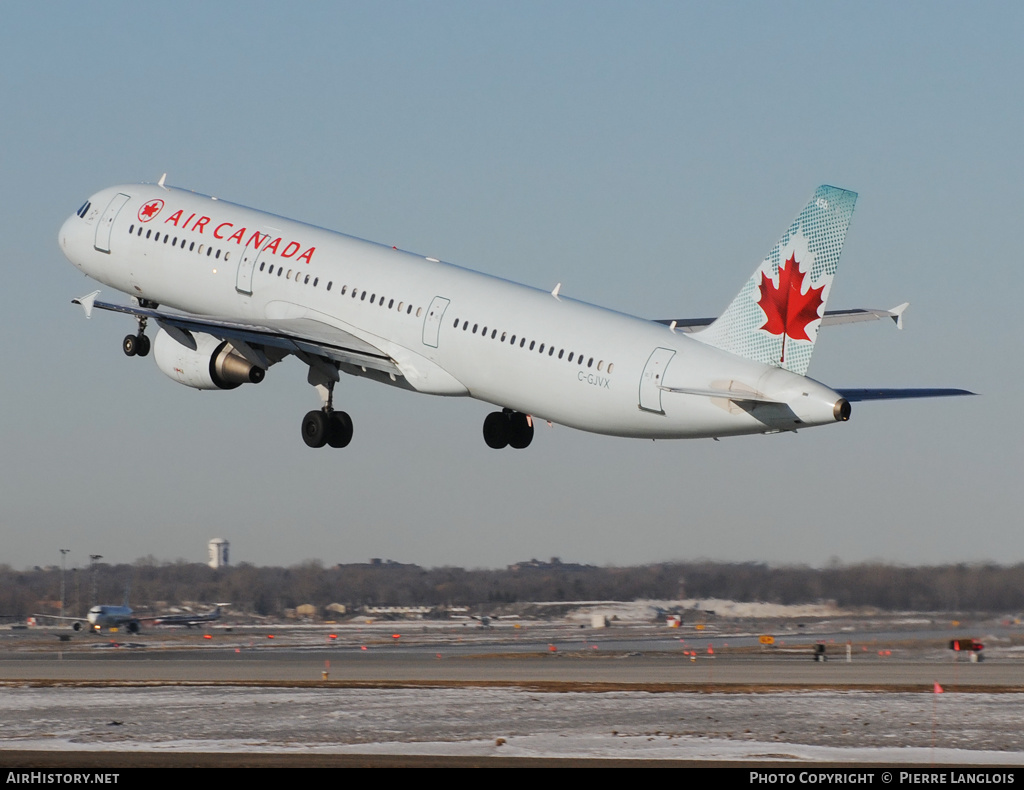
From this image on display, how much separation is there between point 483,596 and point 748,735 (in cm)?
6057

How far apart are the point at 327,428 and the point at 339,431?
1.51 ft

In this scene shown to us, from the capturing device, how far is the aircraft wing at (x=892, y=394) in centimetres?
4444

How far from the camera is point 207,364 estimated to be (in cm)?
5384

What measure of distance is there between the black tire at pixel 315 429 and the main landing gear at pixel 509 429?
5.72 m

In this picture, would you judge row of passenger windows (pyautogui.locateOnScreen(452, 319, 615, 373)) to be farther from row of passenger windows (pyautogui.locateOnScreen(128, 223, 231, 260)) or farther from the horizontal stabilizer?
row of passenger windows (pyautogui.locateOnScreen(128, 223, 231, 260))

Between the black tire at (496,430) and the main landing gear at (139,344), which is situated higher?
the main landing gear at (139,344)

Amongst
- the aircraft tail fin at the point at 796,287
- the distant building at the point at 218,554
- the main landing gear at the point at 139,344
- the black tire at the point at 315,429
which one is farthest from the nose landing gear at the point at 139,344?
the distant building at the point at 218,554

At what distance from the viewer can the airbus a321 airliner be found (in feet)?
139

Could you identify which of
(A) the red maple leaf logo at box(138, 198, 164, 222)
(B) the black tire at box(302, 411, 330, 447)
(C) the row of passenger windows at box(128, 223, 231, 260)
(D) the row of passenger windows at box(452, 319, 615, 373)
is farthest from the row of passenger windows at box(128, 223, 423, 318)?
(B) the black tire at box(302, 411, 330, 447)

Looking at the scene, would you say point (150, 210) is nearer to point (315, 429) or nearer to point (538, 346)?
point (315, 429)

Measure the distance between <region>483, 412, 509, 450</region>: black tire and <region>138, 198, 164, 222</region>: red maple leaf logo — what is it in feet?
46.4

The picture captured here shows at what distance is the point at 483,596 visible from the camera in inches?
3927

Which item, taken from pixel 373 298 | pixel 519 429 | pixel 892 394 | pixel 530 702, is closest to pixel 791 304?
pixel 892 394

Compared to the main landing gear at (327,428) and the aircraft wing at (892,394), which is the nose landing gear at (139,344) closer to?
the main landing gear at (327,428)
